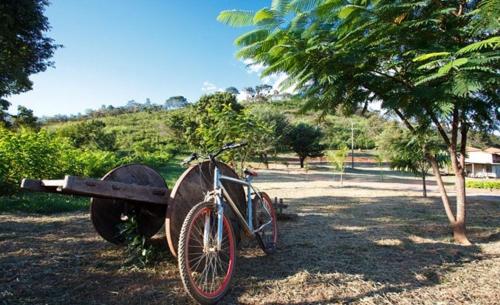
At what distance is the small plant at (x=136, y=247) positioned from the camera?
12.0ft

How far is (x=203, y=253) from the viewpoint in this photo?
2.96 metres

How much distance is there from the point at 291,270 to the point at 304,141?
33450mm

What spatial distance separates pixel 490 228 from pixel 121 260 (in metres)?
6.98

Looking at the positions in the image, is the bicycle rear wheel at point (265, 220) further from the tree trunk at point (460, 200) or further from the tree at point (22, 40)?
the tree at point (22, 40)

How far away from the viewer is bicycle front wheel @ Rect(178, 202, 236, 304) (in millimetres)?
2665

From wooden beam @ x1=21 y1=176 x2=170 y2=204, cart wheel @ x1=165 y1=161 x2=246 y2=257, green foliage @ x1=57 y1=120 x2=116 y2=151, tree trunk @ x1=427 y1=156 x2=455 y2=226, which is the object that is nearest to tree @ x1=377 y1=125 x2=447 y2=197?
tree trunk @ x1=427 y1=156 x2=455 y2=226

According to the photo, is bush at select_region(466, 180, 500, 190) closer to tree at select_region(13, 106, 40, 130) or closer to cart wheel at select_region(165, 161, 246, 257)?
cart wheel at select_region(165, 161, 246, 257)

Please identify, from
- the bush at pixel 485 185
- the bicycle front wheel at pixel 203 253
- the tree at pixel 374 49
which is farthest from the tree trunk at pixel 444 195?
the bush at pixel 485 185

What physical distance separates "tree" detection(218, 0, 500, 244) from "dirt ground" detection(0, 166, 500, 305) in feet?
5.94

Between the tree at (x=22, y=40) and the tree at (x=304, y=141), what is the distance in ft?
91.8

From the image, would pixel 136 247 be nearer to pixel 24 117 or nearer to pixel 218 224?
pixel 218 224

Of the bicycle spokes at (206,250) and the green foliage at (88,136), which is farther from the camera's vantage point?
the green foliage at (88,136)

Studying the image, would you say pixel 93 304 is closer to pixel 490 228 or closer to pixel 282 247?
pixel 282 247

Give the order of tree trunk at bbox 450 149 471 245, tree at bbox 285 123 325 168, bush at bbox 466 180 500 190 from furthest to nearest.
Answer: tree at bbox 285 123 325 168
bush at bbox 466 180 500 190
tree trunk at bbox 450 149 471 245
